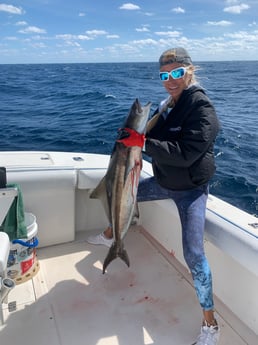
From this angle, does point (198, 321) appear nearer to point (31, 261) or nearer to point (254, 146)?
point (31, 261)

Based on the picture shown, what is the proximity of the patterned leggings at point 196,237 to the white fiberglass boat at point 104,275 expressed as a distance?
0.62ft

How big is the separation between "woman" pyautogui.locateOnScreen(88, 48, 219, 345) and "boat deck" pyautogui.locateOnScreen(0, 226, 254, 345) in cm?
37

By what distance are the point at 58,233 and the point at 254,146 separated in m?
7.81

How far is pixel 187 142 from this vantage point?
2346 mm

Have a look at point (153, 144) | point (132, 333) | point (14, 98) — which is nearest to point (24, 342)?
point (132, 333)

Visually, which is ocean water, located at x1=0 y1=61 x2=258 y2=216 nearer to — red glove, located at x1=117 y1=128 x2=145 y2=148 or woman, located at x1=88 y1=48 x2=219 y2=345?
woman, located at x1=88 y1=48 x2=219 y2=345

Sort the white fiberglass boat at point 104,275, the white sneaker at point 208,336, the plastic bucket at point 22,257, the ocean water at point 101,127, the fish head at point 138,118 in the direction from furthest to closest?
the ocean water at point 101,127
the plastic bucket at point 22,257
the white fiberglass boat at point 104,275
the white sneaker at point 208,336
the fish head at point 138,118

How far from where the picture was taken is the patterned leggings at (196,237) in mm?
2469

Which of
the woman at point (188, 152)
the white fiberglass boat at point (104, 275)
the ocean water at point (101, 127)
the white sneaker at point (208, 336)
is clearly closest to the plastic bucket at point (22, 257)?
the white fiberglass boat at point (104, 275)

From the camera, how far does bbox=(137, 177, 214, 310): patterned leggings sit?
8.10 feet

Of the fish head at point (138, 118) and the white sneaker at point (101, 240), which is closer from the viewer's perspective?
the fish head at point (138, 118)

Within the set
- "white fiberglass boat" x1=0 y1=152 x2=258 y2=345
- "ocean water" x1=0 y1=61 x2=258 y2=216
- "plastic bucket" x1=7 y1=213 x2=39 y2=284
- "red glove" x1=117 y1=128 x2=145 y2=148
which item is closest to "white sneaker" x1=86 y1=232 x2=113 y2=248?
"white fiberglass boat" x1=0 y1=152 x2=258 y2=345

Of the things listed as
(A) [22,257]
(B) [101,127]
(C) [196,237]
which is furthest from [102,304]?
(B) [101,127]

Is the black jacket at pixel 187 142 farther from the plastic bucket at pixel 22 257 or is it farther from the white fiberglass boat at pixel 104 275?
the plastic bucket at pixel 22 257
